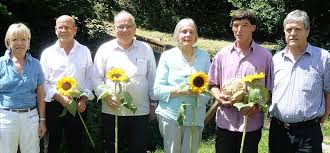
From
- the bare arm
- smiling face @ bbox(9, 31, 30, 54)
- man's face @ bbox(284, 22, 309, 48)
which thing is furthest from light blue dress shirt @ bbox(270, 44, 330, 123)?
smiling face @ bbox(9, 31, 30, 54)

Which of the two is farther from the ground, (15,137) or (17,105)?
(17,105)

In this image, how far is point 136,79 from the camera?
4797 millimetres

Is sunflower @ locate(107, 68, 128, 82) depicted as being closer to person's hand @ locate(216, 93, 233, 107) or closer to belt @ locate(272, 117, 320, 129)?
person's hand @ locate(216, 93, 233, 107)

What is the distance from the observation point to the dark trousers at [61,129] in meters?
4.86

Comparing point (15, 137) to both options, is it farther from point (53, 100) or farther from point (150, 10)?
point (150, 10)

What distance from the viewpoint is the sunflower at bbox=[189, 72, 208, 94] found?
402cm

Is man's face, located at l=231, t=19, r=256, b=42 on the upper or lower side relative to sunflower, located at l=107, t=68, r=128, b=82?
upper

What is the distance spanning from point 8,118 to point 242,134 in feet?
6.94

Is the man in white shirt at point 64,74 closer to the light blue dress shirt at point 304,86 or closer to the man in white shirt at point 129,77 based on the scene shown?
the man in white shirt at point 129,77

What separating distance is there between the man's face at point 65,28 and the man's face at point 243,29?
5.13ft

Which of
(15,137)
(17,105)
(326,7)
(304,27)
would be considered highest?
(326,7)

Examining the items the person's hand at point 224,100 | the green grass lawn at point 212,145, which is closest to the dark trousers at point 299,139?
the person's hand at point 224,100

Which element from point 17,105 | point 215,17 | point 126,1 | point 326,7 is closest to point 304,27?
point 17,105

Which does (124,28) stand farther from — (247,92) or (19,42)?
(247,92)
